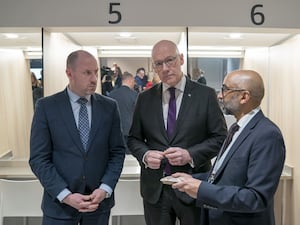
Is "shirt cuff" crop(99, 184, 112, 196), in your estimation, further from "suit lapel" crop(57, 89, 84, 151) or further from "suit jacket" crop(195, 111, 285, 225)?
"suit jacket" crop(195, 111, 285, 225)

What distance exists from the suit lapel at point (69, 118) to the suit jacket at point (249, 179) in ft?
2.18

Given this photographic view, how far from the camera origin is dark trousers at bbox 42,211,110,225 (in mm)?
1772

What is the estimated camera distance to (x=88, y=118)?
72.5 inches

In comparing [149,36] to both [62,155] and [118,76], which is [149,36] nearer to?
[118,76]

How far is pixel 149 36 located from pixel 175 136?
1268 mm

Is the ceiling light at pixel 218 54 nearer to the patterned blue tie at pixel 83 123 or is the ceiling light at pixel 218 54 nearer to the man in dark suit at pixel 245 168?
the patterned blue tie at pixel 83 123

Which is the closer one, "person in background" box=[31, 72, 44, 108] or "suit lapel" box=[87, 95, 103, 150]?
"suit lapel" box=[87, 95, 103, 150]

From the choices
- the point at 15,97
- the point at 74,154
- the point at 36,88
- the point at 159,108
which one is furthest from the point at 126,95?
the point at 74,154

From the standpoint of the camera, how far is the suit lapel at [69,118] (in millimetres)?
1768

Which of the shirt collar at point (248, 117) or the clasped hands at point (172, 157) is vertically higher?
the shirt collar at point (248, 117)

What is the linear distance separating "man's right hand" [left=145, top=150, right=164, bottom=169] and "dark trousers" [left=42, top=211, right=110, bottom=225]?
339 mm

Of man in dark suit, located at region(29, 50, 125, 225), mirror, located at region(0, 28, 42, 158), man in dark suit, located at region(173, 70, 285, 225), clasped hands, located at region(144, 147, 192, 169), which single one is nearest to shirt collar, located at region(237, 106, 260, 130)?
man in dark suit, located at region(173, 70, 285, 225)

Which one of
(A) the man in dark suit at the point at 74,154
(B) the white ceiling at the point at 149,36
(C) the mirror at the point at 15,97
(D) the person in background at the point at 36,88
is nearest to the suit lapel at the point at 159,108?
(A) the man in dark suit at the point at 74,154

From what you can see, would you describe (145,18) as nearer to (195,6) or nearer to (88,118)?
(195,6)
